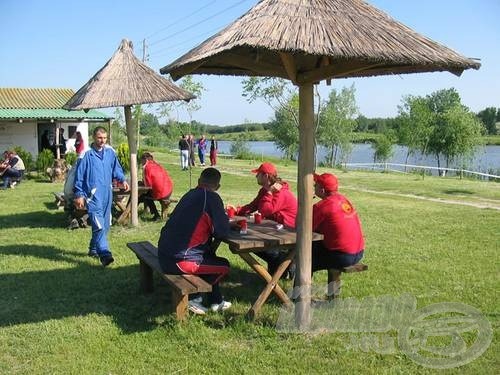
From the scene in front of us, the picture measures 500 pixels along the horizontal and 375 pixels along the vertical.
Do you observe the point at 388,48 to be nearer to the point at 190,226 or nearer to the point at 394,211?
the point at 190,226

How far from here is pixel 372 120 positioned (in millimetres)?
101562

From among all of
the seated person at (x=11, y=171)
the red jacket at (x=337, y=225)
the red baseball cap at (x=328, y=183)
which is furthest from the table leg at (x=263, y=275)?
the seated person at (x=11, y=171)

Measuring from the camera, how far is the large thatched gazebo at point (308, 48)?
12.0ft

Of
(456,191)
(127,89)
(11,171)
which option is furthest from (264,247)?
(11,171)

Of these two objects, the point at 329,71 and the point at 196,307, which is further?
the point at 196,307

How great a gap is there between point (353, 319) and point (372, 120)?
330ft

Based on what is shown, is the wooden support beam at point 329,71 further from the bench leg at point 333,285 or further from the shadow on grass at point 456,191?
the shadow on grass at point 456,191

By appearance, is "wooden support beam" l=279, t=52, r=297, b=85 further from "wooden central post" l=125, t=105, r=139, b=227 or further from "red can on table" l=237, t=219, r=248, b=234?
"wooden central post" l=125, t=105, r=139, b=227

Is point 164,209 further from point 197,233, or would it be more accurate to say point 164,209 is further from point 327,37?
point 327,37

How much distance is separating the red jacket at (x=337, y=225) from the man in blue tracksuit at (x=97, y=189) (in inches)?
116

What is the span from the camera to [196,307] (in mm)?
4754

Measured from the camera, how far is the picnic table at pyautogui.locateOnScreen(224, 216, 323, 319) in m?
4.48

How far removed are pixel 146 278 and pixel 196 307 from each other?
934mm

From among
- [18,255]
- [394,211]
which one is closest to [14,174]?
[18,255]
